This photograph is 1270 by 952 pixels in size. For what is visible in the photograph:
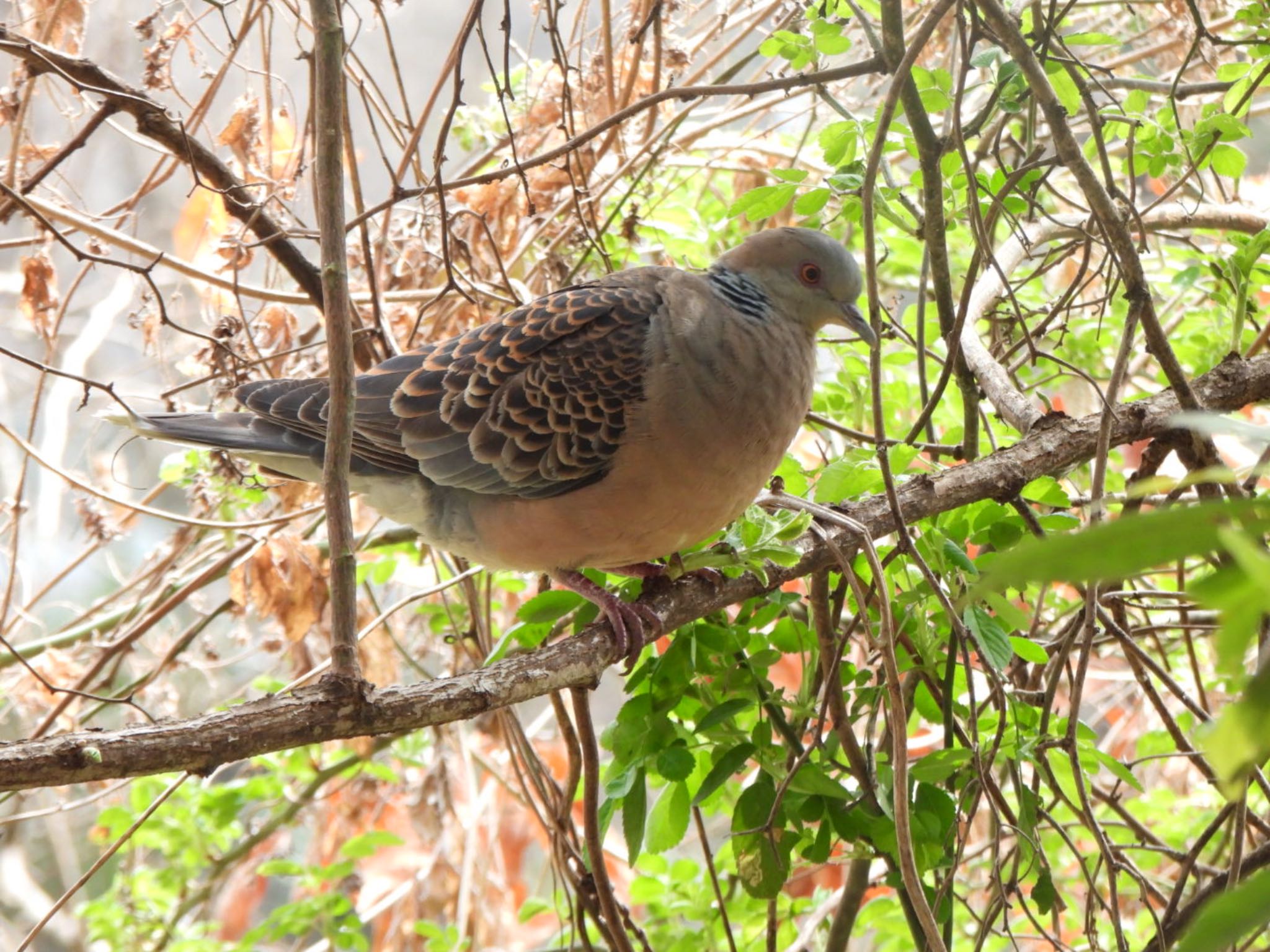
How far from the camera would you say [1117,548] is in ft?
1.26

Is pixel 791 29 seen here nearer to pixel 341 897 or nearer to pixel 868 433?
pixel 868 433

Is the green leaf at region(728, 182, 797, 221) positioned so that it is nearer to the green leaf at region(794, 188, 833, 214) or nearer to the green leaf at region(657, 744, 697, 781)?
the green leaf at region(794, 188, 833, 214)

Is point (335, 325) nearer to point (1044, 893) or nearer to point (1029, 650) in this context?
point (1029, 650)

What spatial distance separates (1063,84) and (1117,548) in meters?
1.75

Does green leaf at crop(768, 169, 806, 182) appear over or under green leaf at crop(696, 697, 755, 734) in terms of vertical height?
over

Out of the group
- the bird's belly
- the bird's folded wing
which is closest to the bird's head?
the bird's folded wing

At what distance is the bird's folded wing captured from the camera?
6.70ft

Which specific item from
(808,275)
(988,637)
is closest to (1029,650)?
(988,637)

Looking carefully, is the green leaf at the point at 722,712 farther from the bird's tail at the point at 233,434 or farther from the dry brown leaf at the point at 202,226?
the dry brown leaf at the point at 202,226

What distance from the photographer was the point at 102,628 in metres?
2.91

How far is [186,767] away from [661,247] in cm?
213

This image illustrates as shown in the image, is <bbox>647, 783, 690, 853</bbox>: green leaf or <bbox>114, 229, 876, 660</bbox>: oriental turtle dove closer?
<bbox>647, 783, 690, 853</bbox>: green leaf

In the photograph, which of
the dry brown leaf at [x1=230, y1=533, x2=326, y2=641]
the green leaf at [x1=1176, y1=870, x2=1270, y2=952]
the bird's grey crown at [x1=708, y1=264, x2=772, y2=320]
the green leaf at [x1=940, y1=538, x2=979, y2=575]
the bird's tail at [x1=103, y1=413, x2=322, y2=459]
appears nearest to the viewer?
the green leaf at [x1=1176, y1=870, x2=1270, y2=952]

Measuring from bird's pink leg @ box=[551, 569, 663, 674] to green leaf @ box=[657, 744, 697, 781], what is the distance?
20 cm
